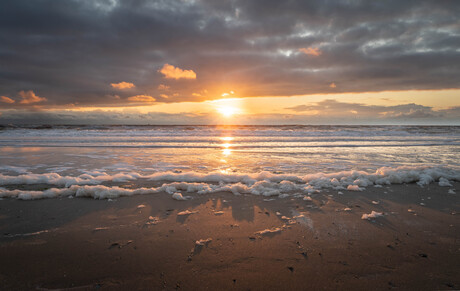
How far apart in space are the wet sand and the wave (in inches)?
14.7

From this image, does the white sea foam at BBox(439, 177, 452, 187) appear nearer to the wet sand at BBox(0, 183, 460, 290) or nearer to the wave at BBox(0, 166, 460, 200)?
the wave at BBox(0, 166, 460, 200)

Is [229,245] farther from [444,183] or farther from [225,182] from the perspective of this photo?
[444,183]

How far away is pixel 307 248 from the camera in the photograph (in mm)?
2832

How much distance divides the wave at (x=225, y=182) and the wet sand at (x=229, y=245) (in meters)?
0.37

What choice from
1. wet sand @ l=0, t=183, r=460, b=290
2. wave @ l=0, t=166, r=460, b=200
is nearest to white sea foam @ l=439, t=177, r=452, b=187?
wave @ l=0, t=166, r=460, b=200

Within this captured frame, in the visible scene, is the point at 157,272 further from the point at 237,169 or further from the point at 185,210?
the point at 237,169

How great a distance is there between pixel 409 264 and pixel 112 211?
4.18m

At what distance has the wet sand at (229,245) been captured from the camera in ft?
7.54

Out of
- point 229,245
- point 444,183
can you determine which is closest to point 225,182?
point 229,245

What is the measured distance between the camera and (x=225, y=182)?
19.0 feet

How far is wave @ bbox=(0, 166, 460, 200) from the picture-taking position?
15.5 feet

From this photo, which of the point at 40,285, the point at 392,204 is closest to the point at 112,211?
the point at 40,285

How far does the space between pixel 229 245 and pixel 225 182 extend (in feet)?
9.46

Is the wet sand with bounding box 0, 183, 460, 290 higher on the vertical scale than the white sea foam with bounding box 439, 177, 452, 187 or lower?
lower
